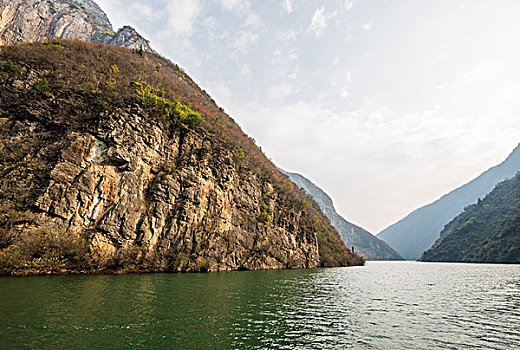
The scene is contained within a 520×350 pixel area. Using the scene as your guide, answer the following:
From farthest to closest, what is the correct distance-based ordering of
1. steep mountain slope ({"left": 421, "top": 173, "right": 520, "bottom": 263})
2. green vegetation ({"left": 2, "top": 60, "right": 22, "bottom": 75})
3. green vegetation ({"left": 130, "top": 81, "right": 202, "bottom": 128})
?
1. steep mountain slope ({"left": 421, "top": 173, "right": 520, "bottom": 263})
2. green vegetation ({"left": 130, "top": 81, "right": 202, "bottom": 128})
3. green vegetation ({"left": 2, "top": 60, "right": 22, "bottom": 75})

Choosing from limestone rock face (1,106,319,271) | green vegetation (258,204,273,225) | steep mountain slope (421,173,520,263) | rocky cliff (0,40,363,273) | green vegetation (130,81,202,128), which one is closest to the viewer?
rocky cliff (0,40,363,273)

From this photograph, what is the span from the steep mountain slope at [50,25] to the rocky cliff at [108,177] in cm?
3002

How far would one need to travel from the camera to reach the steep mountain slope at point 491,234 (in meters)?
115

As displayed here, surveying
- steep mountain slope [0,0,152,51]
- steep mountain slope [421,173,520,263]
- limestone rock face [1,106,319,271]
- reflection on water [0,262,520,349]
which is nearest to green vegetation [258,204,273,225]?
limestone rock face [1,106,319,271]

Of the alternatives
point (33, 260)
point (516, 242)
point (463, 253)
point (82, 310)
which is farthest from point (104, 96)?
point (463, 253)

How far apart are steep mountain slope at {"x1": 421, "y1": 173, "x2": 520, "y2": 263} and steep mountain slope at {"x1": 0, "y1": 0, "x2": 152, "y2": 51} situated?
172 m

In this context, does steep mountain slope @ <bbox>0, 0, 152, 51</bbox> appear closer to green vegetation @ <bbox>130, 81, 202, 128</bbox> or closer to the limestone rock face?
green vegetation @ <bbox>130, 81, 202, 128</bbox>

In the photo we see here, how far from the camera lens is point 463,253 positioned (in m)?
142

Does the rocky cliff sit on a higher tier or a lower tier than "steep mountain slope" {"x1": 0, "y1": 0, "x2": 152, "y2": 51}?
lower

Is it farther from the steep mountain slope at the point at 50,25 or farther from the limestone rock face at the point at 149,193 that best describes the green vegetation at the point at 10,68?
the steep mountain slope at the point at 50,25

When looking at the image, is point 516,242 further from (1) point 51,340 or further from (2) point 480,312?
(1) point 51,340

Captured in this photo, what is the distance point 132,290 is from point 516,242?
15043cm

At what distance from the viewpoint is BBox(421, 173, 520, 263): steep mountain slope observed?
11474 centimetres

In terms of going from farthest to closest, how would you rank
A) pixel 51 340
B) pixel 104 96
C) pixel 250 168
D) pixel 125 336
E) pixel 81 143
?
pixel 250 168 < pixel 104 96 < pixel 81 143 < pixel 125 336 < pixel 51 340
